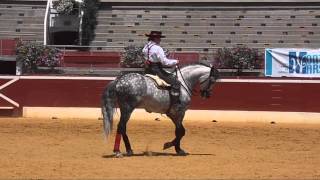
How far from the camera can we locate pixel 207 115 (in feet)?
57.0

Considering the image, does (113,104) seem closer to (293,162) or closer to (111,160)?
(111,160)

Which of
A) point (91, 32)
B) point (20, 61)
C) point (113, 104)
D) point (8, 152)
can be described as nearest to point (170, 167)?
point (113, 104)

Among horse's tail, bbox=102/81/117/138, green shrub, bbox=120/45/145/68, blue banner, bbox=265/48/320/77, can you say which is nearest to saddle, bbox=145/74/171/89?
horse's tail, bbox=102/81/117/138

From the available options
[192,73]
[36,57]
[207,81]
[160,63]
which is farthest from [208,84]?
[36,57]

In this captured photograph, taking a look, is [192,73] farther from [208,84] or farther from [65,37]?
[65,37]

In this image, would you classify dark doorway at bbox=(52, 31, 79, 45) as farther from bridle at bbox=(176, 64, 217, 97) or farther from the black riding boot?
the black riding boot

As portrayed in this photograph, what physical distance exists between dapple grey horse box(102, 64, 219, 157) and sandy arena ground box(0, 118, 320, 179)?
46 cm

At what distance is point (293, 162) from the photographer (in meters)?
9.15

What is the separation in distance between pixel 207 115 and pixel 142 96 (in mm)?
7913

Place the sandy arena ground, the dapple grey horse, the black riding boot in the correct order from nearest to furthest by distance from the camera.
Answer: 1. the sandy arena ground
2. the dapple grey horse
3. the black riding boot

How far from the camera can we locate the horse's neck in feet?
33.2

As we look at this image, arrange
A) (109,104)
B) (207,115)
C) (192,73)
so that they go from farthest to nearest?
1. (207,115)
2. (192,73)
3. (109,104)

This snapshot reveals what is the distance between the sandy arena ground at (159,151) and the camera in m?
7.86

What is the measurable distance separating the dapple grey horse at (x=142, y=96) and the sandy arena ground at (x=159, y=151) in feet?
1.51
